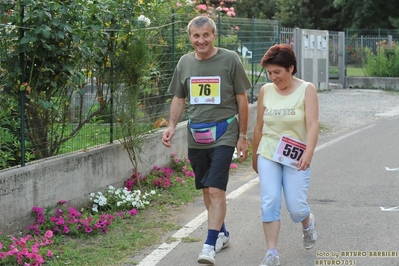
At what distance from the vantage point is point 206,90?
6.30 metres

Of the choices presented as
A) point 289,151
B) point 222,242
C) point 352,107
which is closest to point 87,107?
point 222,242

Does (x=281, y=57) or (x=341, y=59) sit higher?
(x=281, y=57)

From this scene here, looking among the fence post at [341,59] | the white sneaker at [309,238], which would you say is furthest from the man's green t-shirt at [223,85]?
the fence post at [341,59]

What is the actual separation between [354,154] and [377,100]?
11865mm

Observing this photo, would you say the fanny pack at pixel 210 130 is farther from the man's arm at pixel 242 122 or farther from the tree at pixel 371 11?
the tree at pixel 371 11

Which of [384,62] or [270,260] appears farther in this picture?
[384,62]

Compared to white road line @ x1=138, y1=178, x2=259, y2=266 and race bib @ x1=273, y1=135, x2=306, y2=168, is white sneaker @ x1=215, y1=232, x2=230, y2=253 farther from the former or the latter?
race bib @ x1=273, y1=135, x2=306, y2=168

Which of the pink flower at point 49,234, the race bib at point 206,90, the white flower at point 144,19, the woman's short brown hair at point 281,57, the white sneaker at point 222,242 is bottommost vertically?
the white sneaker at point 222,242

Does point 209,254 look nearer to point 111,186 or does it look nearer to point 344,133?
point 111,186

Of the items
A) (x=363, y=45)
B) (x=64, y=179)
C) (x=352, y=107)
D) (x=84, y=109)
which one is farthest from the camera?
(x=363, y=45)

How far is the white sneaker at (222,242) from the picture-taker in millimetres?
6496

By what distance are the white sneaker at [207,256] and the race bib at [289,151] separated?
0.87 metres

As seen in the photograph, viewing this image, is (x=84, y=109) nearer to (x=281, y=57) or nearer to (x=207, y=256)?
(x=207, y=256)

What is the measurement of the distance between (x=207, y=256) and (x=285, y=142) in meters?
1.06
